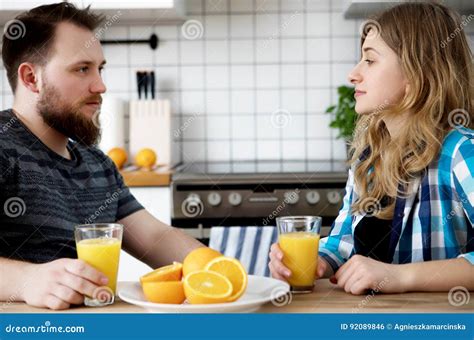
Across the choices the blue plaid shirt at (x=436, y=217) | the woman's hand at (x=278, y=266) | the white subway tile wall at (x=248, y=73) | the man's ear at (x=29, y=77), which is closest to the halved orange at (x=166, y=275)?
the woman's hand at (x=278, y=266)

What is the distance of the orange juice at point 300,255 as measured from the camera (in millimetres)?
1188

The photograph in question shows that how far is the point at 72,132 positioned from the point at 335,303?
→ 88 cm

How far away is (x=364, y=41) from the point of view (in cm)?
163

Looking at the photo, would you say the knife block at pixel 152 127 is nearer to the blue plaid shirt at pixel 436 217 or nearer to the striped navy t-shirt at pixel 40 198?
the striped navy t-shirt at pixel 40 198

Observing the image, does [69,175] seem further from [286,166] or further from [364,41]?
[286,166]

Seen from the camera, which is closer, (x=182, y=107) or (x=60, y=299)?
(x=60, y=299)

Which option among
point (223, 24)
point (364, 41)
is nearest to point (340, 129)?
point (223, 24)

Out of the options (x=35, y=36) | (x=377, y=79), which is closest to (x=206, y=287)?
(x=377, y=79)

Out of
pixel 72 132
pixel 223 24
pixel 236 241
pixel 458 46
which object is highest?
pixel 223 24

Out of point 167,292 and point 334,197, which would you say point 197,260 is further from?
point 334,197

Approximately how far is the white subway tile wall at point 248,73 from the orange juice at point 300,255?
7.12ft

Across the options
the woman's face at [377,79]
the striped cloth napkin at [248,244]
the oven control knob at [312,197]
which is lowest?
the striped cloth napkin at [248,244]

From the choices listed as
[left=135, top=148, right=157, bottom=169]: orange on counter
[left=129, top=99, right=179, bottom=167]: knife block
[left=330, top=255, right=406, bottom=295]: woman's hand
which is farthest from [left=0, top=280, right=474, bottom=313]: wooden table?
[left=129, top=99, right=179, bottom=167]: knife block

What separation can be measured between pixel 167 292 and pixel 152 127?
2233 mm
